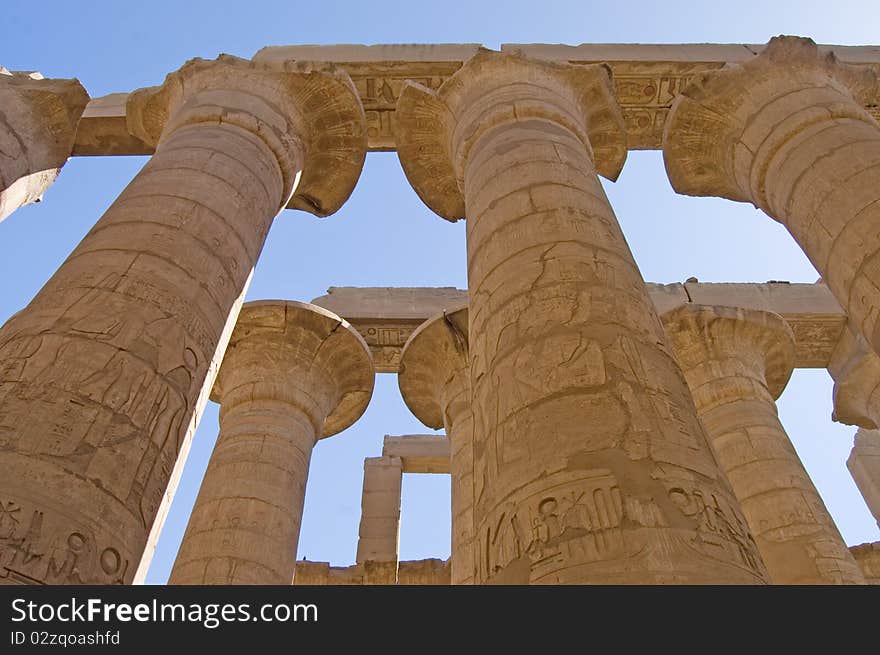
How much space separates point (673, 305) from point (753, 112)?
20.1 feet

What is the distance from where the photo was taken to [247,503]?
26.7 ft

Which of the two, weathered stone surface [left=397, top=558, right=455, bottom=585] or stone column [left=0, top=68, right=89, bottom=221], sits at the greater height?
stone column [left=0, top=68, right=89, bottom=221]

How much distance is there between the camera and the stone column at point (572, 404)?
297cm

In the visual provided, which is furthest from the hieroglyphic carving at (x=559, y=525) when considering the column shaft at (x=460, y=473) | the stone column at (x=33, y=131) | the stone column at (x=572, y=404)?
the stone column at (x=33, y=131)

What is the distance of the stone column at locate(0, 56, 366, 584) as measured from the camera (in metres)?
3.41

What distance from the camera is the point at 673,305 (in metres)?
13.0

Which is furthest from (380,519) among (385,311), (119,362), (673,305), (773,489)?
(119,362)

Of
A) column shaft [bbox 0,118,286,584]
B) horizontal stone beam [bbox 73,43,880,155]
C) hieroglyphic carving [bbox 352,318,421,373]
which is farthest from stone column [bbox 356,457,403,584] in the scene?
column shaft [bbox 0,118,286,584]

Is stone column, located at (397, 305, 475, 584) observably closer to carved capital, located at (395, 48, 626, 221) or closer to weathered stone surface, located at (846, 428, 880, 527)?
carved capital, located at (395, 48, 626, 221)

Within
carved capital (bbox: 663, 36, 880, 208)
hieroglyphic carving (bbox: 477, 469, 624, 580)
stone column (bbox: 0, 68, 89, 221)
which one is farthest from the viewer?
stone column (bbox: 0, 68, 89, 221)

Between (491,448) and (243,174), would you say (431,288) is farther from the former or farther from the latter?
(491,448)

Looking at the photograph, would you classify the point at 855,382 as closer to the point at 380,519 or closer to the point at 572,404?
the point at 380,519

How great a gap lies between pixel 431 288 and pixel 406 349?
15.7ft

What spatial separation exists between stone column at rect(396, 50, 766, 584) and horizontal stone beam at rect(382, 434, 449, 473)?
10.6 metres
